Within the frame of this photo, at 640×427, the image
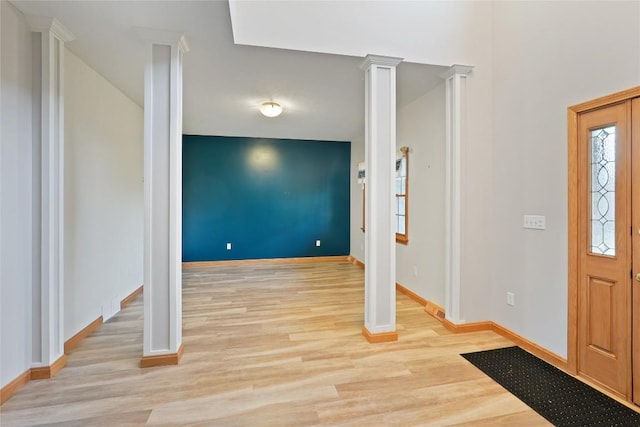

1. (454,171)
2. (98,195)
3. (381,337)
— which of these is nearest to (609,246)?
(454,171)

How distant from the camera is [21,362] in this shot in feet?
6.79

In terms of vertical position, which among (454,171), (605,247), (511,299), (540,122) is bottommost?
(511,299)

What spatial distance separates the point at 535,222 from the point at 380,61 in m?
1.96

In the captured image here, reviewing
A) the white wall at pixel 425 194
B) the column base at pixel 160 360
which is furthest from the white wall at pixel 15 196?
the white wall at pixel 425 194

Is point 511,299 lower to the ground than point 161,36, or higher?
lower

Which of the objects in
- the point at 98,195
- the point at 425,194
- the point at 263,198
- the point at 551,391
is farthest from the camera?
the point at 263,198

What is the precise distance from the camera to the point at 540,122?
251cm

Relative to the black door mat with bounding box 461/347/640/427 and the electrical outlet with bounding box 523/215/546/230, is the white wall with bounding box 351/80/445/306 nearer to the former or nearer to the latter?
the electrical outlet with bounding box 523/215/546/230

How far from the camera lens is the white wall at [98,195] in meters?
2.66

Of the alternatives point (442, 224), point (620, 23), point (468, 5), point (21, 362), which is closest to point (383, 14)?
point (468, 5)

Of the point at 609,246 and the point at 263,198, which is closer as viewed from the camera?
the point at 609,246

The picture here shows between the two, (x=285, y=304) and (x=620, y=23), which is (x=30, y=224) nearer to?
(x=285, y=304)

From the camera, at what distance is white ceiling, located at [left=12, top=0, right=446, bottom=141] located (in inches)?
80.7

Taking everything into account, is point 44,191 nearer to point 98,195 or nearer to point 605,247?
point 98,195
